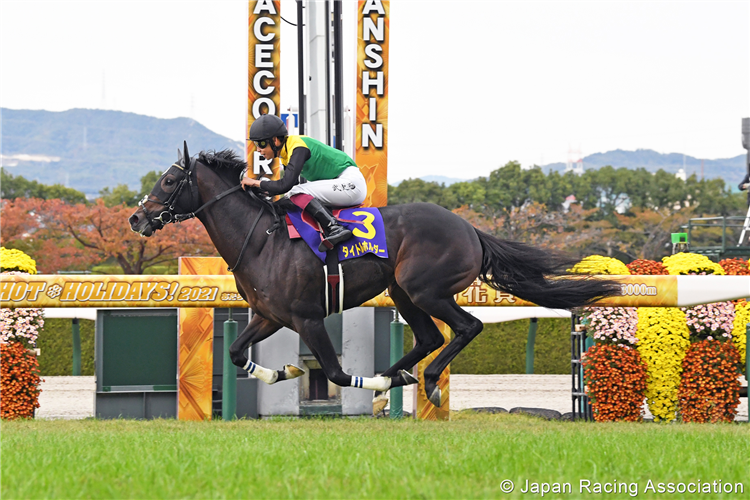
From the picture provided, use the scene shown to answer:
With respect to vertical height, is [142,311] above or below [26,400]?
above

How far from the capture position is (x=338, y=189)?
564cm

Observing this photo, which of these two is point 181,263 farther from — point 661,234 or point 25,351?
point 661,234

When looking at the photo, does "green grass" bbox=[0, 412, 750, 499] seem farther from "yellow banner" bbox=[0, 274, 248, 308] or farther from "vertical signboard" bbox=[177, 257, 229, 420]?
"vertical signboard" bbox=[177, 257, 229, 420]

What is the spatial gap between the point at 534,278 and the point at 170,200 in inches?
108

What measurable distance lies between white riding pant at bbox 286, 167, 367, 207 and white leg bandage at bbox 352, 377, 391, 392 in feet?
4.08

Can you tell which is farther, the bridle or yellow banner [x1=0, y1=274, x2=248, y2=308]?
yellow banner [x1=0, y1=274, x2=248, y2=308]

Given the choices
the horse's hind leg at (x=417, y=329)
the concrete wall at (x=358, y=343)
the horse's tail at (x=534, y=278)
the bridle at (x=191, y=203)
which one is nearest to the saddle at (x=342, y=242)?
the bridle at (x=191, y=203)

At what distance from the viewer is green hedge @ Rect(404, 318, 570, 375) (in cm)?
1545

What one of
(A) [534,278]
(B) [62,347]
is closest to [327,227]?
(A) [534,278]

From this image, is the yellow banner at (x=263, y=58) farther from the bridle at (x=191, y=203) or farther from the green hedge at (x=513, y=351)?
the green hedge at (x=513, y=351)

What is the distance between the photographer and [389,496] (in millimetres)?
3090

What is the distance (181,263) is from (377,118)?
2.35 meters

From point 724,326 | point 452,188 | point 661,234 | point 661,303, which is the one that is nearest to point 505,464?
point 661,303

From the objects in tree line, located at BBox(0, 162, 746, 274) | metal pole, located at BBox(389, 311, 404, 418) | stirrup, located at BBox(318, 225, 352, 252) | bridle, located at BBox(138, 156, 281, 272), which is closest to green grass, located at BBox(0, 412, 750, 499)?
stirrup, located at BBox(318, 225, 352, 252)
